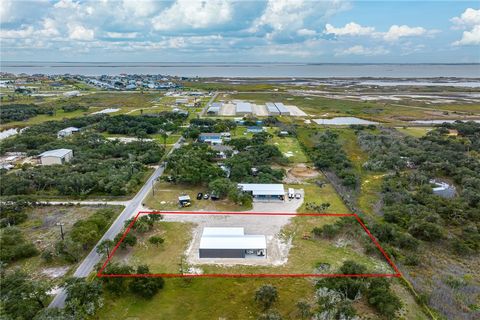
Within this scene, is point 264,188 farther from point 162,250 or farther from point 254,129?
point 254,129

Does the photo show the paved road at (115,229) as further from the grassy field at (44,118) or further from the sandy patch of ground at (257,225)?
the grassy field at (44,118)

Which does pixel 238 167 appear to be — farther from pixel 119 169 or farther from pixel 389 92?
pixel 389 92

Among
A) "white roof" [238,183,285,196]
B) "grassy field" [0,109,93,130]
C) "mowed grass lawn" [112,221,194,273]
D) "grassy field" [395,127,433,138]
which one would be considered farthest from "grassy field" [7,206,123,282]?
"grassy field" [395,127,433,138]

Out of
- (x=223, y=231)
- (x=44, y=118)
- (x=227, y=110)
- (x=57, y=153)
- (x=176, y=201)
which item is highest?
(x=227, y=110)

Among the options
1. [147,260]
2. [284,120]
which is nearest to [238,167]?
[147,260]

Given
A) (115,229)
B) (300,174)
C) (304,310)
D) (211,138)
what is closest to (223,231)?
(115,229)

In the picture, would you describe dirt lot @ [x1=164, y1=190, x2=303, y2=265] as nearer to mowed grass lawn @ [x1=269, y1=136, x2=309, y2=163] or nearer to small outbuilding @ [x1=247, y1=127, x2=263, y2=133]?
mowed grass lawn @ [x1=269, y1=136, x2=309, y2=163]
